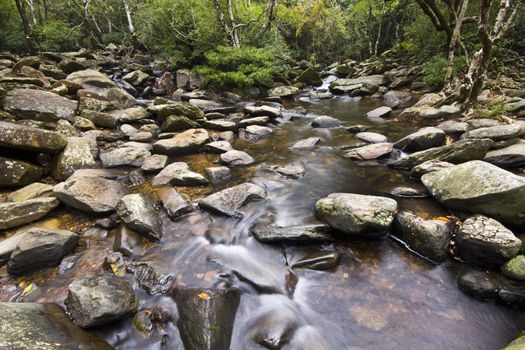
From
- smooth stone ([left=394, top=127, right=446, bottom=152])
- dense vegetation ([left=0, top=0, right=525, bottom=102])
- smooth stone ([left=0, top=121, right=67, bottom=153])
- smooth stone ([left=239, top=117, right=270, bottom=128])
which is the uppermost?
dense vegetation ([left=0, top=0, right=525, bottom=102])

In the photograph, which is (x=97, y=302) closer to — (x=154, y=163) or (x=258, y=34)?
(x=154, y=163)

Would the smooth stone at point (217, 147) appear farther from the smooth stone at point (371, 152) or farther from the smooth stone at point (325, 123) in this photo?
the smooth stone at point (325, 123)

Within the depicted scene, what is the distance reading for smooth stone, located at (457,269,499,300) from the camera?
9.95 ft

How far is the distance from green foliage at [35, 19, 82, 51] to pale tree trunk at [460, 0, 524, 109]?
20959mm

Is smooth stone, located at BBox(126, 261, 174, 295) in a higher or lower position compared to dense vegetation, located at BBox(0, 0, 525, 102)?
lower

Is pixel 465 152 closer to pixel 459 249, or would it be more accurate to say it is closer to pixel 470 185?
pixel 470 185

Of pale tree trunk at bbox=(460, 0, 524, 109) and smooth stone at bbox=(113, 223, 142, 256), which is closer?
smooth stone at bbox=(113, 223, 142, 256)

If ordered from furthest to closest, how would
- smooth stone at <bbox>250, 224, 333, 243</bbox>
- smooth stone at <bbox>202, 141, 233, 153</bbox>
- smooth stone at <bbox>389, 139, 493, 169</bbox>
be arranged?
smooth stone at <bbox>202, 141, 233, 153</bbox>, smooth stone at <bbox>389, 139, 493, 169</bbox>, smooth stone at <bbox>250, 224, 333, 243</bbox>

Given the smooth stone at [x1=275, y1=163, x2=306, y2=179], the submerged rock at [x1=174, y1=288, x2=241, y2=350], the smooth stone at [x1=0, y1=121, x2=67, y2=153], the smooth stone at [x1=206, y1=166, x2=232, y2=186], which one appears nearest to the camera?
the submerged rock at [x1=174, y1=288, x2=241, y2=350]

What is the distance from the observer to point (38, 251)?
3.40 meters

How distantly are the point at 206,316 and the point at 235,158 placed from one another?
162 inches

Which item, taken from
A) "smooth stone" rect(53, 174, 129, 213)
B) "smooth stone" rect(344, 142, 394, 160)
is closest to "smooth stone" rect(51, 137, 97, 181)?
"smooth stone" rect(53, 174, 129, 213)

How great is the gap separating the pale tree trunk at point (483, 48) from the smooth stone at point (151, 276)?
8.75 meters

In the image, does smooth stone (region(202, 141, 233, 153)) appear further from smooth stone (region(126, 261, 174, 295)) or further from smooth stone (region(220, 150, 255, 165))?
smooth stone (region(126, 261, 174, 295))
